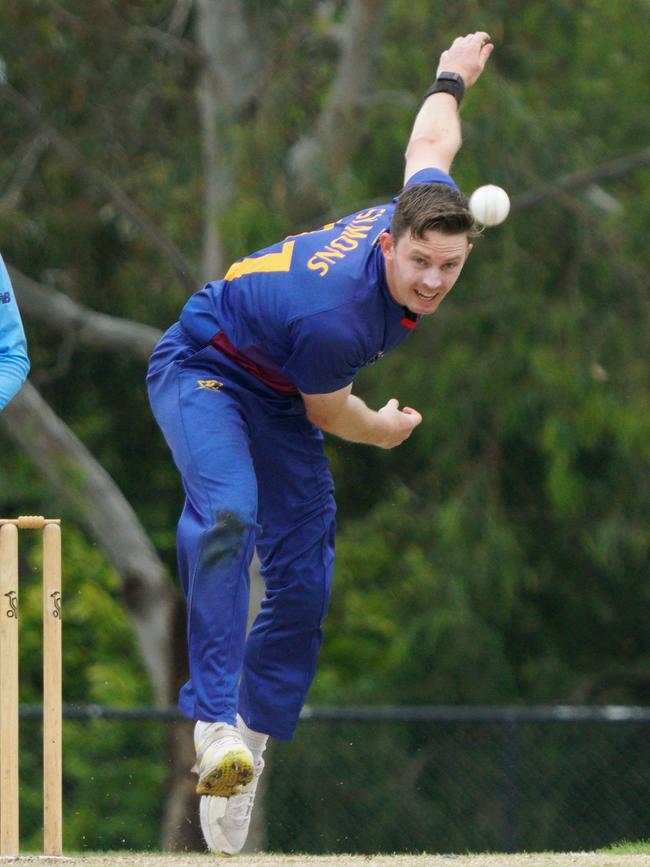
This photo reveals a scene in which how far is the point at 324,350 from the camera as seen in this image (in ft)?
14.0

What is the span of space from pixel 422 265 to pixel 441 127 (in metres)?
0.68

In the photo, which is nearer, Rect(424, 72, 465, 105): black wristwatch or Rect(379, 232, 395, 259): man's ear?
Rect(379, 232, 395, 259): man's ear

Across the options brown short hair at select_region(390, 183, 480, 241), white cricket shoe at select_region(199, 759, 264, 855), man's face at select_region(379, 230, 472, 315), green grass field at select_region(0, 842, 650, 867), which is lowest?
green grass field at select_region(0, 842, 650, 867)

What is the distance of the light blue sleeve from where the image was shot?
4699 millimetres

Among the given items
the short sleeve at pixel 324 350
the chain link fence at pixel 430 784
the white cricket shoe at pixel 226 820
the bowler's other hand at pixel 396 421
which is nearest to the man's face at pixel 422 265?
the short sleeve at pixel 324 350

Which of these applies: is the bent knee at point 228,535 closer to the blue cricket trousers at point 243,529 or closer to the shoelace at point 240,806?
the blue cricket trousers at point 243,529

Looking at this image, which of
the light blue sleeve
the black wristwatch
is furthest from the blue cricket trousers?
the black wristwatch

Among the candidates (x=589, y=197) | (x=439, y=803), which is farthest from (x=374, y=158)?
(x=439, y=803)

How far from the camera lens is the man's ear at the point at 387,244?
430 centimetres

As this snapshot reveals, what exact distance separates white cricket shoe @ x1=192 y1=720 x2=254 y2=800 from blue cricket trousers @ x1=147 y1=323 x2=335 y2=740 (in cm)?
5

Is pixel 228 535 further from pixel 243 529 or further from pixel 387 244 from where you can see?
pixel 387 244

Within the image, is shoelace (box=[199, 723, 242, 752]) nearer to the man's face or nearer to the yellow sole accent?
the yellow sole accent

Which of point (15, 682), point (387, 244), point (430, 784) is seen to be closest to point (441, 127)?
point (387, 244)

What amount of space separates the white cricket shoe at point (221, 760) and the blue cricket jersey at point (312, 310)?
94 cm
